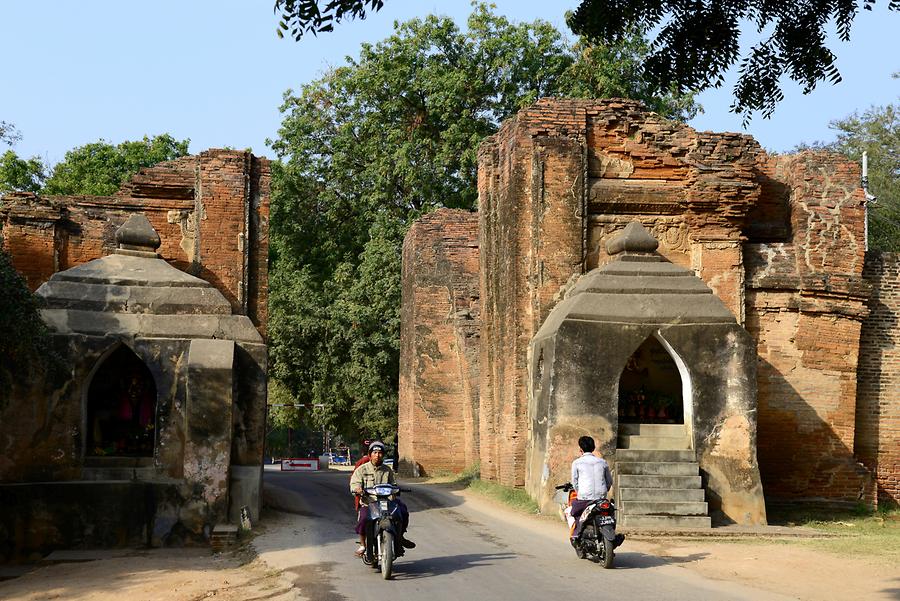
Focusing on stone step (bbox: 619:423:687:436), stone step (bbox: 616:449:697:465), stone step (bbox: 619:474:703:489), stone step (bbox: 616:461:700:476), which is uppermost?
stone step (bbox: 619:423:687:436)

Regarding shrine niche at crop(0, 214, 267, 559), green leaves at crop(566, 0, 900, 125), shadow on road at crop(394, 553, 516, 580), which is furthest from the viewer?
shrine niche at crop(0, 214, 267, 559)

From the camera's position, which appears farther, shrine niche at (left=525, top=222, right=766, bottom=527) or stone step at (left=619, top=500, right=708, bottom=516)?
shrine niche at (left=525, top=222, right=766, bottom=527)

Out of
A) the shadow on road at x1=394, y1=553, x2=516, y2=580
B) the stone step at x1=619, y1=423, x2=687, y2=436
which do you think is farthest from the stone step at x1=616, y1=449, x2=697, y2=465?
the shadow on road at x1=394, y1=553, x2=516, y2=580

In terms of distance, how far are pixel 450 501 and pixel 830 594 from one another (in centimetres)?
874

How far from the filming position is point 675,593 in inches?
345

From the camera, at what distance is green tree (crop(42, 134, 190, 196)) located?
33.5 meters

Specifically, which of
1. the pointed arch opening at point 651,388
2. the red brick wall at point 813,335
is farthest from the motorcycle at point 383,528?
the red brick wall at point 813,335

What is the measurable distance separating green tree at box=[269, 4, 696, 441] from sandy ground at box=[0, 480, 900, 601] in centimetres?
1567

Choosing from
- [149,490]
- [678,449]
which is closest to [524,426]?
[678,449]

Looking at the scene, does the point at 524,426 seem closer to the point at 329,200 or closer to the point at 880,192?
the point at 329,200

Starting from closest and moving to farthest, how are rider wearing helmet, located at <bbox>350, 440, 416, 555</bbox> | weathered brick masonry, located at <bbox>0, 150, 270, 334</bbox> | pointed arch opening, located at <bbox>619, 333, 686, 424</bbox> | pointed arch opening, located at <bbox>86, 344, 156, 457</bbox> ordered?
rider wearing helmet, located at <bbox>350, 440, 416, 555</bbox>
pointed arch opening, located at <bbox>86, 344, 156, 457</bbox>
pointed arch opening, located at <bbox>619, 333, 686, 424</bbox>
weathered brick masonry, located at <bbox>0, 150, 270, 334</bbox>

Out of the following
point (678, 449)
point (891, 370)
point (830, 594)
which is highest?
point (891, 370)

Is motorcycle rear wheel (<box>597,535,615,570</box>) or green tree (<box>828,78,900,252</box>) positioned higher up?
green tree (<box>828,78,900,252</box>)

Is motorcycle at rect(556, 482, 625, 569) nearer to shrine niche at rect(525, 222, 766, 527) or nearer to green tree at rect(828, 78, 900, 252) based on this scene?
shrine niche at rect(525, 222, 766, 527)
